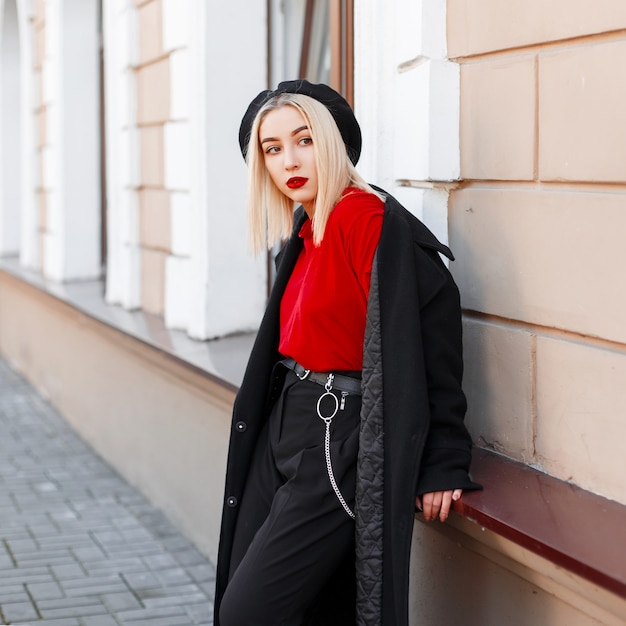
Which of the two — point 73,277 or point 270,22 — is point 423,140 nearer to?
point 270,22

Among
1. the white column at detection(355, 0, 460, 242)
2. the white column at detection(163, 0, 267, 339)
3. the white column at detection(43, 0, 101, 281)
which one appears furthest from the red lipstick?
the white column at detection(43, 0, 101, 281)

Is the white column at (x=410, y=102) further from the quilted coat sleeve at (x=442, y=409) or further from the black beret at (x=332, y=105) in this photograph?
the quilted coat sleeve at (x=442, y=409)

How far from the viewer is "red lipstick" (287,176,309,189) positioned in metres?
2.89

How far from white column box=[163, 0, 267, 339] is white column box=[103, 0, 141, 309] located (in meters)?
1.06

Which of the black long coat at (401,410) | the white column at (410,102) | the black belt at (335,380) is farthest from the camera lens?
the white column at (410,102)

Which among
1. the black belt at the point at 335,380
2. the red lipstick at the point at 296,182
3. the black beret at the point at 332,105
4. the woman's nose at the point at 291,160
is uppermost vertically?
the black beret at the point at 332,105

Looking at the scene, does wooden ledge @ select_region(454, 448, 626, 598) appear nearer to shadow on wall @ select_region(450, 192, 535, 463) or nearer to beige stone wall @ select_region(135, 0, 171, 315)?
shadow on wall @ select_region(450, 192, 535, 463)

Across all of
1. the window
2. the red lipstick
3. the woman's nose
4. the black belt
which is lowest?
the black belt

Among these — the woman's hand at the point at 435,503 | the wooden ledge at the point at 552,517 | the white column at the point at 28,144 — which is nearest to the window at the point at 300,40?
the wooden ledge at the point at 552,517

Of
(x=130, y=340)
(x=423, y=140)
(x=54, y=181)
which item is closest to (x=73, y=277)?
(x=54, y=181)

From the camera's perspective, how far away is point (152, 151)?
21.5 feet

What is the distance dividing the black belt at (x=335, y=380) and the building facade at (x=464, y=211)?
0.49 meters

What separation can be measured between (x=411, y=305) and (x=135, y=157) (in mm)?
4520

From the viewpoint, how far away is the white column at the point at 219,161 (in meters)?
5.50
